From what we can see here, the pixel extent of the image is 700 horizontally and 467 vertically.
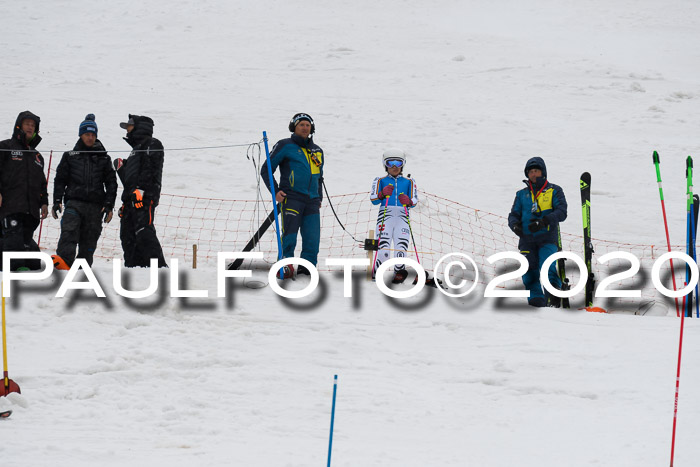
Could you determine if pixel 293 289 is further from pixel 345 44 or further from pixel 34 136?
pixel 345 44

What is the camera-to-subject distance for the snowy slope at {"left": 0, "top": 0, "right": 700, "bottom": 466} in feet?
16.1

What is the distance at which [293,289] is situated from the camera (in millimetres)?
7566

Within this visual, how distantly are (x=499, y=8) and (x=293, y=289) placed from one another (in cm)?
2650

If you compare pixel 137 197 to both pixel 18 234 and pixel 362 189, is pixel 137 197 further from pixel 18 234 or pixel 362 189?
pixel 362 189

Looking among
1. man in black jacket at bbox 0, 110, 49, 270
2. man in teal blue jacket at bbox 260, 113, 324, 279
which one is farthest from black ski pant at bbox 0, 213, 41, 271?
man in teal blue jacket at bbox 260, 113, 324, 279

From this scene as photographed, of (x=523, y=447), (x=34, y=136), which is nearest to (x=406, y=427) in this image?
(x=523, y=447)

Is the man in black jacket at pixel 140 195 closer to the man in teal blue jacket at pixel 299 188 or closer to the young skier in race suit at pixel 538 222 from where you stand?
the man in teal blue jacket at pixel 299 188

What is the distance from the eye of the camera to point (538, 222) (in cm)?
792

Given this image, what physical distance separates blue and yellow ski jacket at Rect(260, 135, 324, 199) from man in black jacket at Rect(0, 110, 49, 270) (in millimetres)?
2218

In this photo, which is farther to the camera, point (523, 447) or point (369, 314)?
point (369, 314)

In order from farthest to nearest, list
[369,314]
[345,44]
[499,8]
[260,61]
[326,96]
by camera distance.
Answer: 1. [499,8]
2. [345,44]
3. [260,61]
4. [326,96]
5. [369,314]

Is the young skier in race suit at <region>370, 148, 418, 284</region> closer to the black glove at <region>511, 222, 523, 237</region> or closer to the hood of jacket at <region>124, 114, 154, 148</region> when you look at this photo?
the black glove at <region>511, 222, 523, 237</region>

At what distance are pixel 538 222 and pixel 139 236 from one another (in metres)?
3.91

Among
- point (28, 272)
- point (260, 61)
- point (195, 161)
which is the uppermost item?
point (260, 61)
